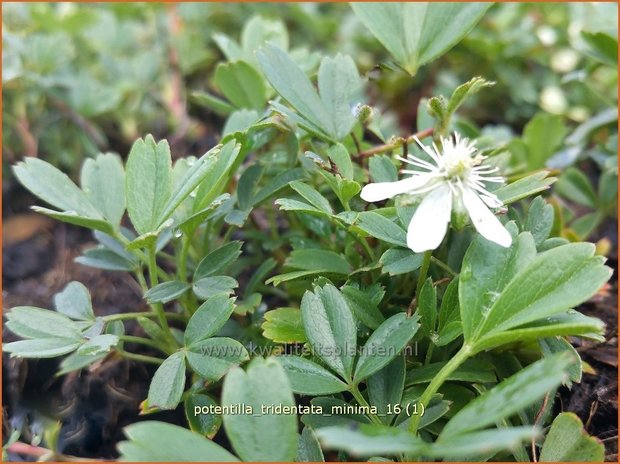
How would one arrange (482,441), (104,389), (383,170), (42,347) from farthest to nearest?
1. (104,389)
2. (383,170)
3. (42,347)
4. (482,441)

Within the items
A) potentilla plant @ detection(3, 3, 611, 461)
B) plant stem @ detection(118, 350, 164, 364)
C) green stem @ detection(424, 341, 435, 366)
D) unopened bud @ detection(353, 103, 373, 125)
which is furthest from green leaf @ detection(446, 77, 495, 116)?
plant stem @ detection(118, 350, 164, 364)

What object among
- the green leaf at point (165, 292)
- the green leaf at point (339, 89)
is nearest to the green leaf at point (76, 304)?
the green leaf at point (165, 292)

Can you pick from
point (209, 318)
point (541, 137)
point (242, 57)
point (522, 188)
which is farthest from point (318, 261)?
point (541, 137)

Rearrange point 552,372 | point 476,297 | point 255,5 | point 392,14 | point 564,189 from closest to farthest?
point 552,372, point 476,297, point 392,14, point 564,189, point 255,5

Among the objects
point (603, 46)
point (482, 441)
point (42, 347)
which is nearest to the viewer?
point (482, 441)

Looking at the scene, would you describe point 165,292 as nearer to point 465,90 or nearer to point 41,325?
point 41,325

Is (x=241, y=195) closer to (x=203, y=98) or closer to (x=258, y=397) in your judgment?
(x=203, y=98)

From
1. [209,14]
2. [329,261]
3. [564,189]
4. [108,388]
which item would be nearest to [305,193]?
[329,261]
